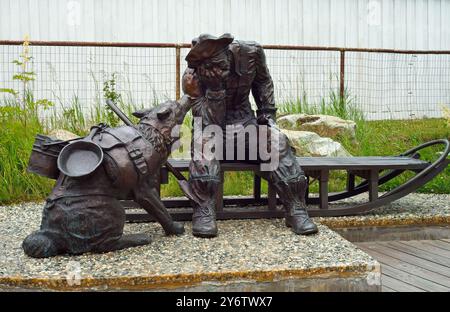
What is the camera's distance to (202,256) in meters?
3.24

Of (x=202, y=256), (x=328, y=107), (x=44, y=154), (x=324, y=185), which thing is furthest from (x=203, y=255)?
(x=328, y=107)

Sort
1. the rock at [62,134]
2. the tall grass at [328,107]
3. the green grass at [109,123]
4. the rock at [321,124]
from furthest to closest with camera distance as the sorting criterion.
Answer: the tall grass at [328,107] → the rock at [321,124] → the rock at [62,134] → the green grass at [109,123]

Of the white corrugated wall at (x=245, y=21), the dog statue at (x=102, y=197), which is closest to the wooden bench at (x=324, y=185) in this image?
the dog statue at (x=102, y=197)

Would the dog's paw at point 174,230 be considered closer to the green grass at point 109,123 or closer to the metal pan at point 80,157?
the metal pan at point 80,157

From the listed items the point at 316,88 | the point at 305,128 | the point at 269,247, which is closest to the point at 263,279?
the point at 269,247

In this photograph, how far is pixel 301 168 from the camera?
4.31 metres

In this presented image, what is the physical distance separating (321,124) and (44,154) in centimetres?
455

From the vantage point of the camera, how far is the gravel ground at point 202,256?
2.97 meters

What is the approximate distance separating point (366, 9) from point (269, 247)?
675 cm

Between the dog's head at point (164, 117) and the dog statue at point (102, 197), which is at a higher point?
the dog's head at point (164, 117)

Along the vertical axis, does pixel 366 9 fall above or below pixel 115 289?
above

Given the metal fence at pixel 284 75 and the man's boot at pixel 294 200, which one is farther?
the metal fence at pixel 284 75

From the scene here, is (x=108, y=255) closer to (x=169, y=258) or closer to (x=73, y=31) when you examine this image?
(x=169, y=258)

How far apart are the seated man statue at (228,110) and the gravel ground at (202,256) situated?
0.52 feet
